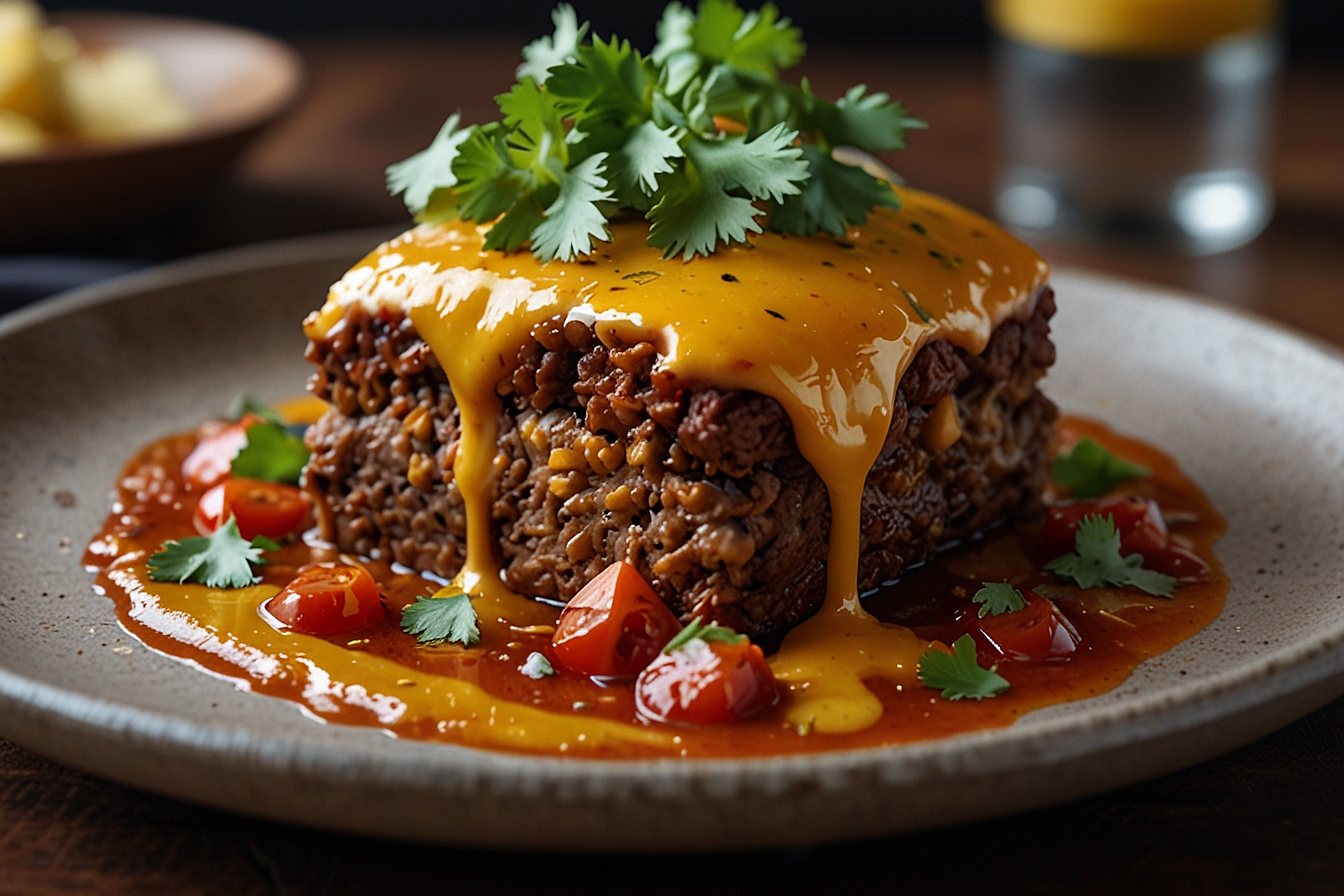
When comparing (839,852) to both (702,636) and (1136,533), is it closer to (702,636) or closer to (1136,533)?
(702,636)

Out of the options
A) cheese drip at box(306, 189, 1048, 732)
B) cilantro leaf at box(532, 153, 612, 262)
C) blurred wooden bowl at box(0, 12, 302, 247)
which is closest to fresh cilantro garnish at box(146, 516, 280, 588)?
cheese drip at box(306, 189, 1048, 732)

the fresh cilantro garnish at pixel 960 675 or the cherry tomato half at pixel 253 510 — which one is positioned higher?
the fresh cilantro garnish at pixel 960 675

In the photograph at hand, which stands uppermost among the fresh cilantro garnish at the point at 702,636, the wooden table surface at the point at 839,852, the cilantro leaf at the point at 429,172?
the cilantro leaf at the point at 429,172

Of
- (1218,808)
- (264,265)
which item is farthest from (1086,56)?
(1218,808)

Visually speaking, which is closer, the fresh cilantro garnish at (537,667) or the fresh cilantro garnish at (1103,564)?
the fresh cilantro garnish at (537,667)

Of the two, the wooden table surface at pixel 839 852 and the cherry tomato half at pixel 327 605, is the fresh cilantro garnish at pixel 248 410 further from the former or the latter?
the wooden table surface at pixel 839 852

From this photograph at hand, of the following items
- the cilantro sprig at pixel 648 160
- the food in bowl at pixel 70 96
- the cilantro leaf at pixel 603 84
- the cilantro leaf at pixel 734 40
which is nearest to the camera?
the cilantro sprig at pixel 648 160

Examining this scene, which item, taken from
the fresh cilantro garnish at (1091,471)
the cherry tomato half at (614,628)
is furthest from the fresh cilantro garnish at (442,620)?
the fresh cilantro garnish at (1091,471)
